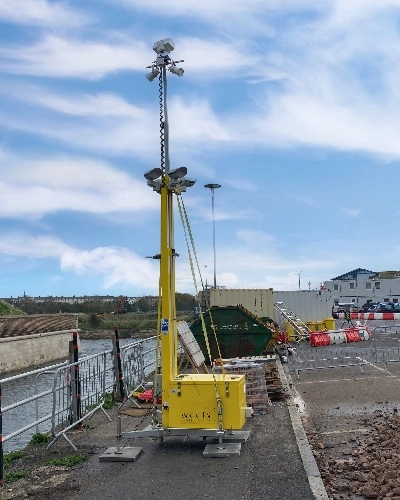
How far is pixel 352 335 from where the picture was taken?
1102 inches

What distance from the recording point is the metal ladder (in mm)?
29944

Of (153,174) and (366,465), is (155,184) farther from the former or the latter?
(366,465)

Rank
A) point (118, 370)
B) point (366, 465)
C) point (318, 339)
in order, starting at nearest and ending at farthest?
1. point (366, 465)
2. point (118, 370)
3. point (318, 339)

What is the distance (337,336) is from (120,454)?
20.9m

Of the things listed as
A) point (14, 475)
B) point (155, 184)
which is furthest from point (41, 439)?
point (155, 184)

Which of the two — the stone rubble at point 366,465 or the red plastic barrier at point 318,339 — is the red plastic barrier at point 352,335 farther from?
the stone rubble at point 366,465

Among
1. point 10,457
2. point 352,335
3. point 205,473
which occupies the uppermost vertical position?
point 352,335

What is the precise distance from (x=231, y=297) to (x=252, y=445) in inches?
765

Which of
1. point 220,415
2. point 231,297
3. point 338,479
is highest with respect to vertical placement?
point 231,297

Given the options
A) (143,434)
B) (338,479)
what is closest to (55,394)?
(143,434)

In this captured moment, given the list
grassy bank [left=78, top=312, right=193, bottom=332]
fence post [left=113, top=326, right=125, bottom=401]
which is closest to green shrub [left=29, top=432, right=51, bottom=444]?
fence post [left=113, top=326, right=125, bottom=401]

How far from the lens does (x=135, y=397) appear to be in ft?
44.0

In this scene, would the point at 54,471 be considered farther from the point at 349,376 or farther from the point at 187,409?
the point at 349,376

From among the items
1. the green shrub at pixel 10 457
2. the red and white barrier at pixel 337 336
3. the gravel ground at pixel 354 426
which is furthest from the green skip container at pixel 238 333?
the green shrub at pixel 10 457
